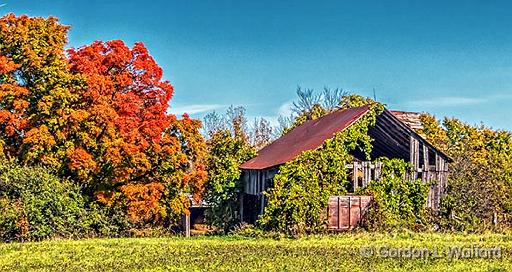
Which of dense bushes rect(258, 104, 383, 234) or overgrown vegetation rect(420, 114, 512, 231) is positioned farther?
overgrown vegetation rect(420, 114, 512, 231)

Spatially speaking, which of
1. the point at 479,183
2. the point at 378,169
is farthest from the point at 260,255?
the point at 479,183

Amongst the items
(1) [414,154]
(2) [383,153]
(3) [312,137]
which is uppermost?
(3) [312,137]

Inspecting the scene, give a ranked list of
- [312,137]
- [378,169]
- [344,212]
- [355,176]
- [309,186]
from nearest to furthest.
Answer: [309,186] → [344,212] → [355,176] → [378,169] → [312,137]

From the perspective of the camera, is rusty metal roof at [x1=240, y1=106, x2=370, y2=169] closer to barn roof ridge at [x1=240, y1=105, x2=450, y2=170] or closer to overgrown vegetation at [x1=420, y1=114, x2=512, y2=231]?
barn roof ridge at [x1=240, y1=105, x2=450, y2=170]

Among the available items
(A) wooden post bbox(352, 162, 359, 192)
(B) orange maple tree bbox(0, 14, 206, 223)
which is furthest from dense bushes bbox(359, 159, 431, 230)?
(B) orange maple tree bbox(0, 14, 206, 223)

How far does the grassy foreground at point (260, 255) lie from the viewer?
1986 centimetres

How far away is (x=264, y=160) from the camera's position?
39000mm

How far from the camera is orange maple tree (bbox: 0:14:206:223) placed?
113 ft

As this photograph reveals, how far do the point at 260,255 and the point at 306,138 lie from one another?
16.2 m

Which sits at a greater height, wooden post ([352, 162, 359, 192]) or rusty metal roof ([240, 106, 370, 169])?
rusty metal roof ([240, 106, 370, 169])

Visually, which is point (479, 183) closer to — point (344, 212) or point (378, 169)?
point (378, 169)

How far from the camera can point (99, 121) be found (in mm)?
35125

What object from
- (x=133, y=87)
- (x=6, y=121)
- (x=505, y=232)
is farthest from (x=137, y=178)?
(x=505, y=232)

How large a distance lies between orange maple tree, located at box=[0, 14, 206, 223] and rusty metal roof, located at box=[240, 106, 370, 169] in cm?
387
